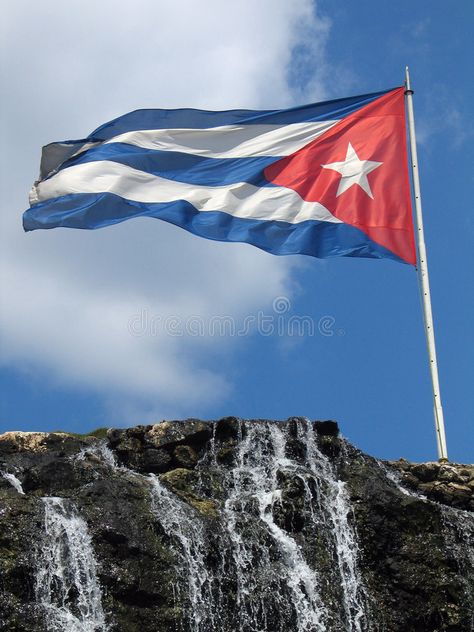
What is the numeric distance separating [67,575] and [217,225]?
11.2 metres

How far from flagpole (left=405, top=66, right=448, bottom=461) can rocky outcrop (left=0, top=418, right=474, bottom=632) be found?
1.18 m

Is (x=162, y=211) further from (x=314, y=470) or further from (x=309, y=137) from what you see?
(x=314, y=470)

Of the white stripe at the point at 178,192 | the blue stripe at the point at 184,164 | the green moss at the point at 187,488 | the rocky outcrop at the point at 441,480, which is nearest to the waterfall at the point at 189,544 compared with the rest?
the green moss at the point at 187,488

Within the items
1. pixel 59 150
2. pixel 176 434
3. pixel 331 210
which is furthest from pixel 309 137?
pixel 176 434

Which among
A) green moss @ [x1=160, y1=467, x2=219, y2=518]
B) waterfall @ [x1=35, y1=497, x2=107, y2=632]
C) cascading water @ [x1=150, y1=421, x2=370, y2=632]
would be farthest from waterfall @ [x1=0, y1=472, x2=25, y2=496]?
green moss @ [x1=160, y1=467, x2=219, y2=518]

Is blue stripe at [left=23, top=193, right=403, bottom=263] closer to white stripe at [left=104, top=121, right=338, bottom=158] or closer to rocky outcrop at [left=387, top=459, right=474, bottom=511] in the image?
white stripe at [left=104, top=121, right=338, bottom=158]

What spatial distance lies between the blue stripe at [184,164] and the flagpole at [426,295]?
4026 millimetres

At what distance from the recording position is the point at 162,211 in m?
27.7

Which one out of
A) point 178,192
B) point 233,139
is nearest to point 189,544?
point 178,192

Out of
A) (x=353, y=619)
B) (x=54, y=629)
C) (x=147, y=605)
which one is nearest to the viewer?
(x=54, y=629)

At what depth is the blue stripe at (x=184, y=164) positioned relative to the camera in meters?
28.7

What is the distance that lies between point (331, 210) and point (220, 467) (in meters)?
7.58

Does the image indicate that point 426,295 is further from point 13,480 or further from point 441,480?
point 13,480

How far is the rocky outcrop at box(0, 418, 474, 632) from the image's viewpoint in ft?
65.0
